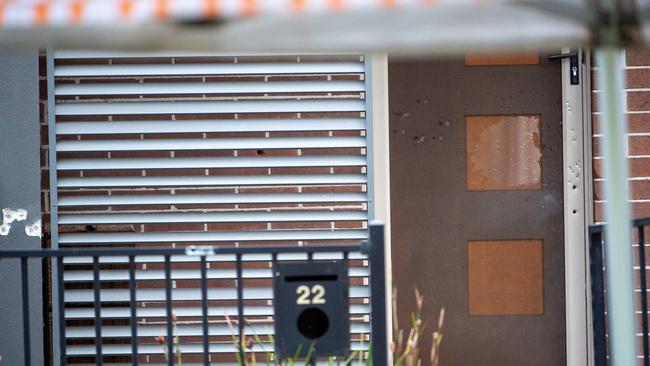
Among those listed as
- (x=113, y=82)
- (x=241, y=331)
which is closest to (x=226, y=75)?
(x=113, y=82)

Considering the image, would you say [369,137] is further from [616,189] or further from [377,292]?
[616,189]

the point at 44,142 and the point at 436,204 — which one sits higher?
the point at 44,142

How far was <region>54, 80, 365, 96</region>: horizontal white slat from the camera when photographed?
4574mm

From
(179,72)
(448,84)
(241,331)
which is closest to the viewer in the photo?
(241,331)

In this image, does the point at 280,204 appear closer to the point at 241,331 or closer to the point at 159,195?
the point at 159,195

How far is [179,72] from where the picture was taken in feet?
15.0

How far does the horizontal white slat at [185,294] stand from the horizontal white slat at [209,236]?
0.24 metres

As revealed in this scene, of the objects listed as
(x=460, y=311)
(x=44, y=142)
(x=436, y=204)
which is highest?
(x=44, y=142)

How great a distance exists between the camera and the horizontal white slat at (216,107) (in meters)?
4.57

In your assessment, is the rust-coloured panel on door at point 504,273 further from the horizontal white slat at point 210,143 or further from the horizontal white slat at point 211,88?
the horizontal white slat at point 211,88

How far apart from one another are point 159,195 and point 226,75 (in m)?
0.68

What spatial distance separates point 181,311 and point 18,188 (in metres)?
1.00

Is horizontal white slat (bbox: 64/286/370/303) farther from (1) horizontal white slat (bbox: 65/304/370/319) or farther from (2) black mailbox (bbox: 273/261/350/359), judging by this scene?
(2) black mailbox (bbox: 273/261/350/359)

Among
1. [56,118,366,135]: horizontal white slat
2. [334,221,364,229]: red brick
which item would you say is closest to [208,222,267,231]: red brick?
[334,221,364,229]: red brick
